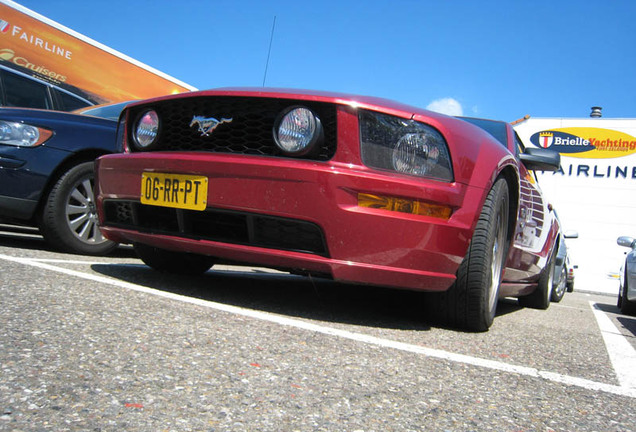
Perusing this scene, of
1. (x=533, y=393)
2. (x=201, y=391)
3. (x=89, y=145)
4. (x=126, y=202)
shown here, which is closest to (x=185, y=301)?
(x=126, y=202)

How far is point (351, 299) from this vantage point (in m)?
3.29

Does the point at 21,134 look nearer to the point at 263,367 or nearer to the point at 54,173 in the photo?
the point at 54,173

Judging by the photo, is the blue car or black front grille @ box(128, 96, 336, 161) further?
A: the blue car

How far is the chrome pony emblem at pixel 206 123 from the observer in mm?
2547

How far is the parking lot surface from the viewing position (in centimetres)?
120

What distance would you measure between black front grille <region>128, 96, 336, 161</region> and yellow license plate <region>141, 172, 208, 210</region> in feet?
0.59

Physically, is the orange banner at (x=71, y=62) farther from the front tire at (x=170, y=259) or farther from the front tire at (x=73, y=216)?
the front tire at (x=170, y=259)

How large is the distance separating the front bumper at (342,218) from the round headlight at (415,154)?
6cm

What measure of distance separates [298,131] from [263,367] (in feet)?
3.63

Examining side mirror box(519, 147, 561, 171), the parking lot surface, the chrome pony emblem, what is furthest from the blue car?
side mirror box(519, 147, 561, 171)

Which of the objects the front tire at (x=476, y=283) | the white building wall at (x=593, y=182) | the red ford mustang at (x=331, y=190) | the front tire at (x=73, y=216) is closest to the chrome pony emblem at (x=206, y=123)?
the red ford mustang at (x=331, y=190)

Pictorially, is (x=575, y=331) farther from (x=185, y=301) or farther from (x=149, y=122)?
(x=149, y=122)

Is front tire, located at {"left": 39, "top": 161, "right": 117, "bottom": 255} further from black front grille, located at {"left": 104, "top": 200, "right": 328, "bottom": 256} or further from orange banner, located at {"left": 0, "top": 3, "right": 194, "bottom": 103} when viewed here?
orange banner, located at {"left": 0, "top": 3, "right": 194, "bottom": 103}

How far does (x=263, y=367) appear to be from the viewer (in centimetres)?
156
